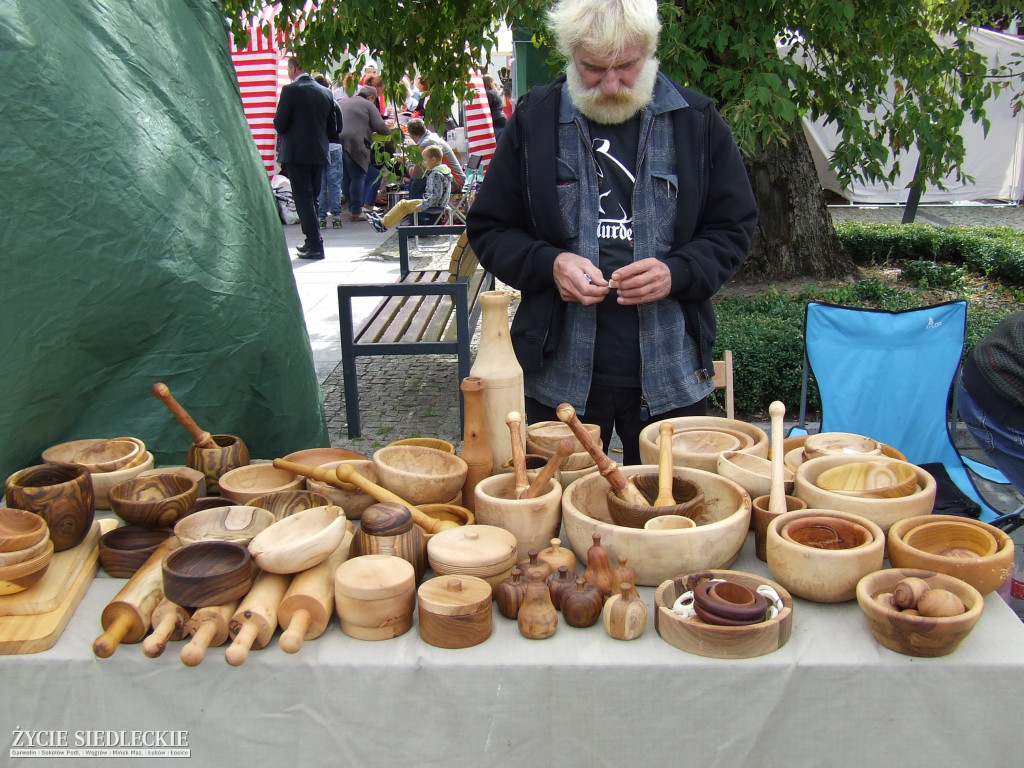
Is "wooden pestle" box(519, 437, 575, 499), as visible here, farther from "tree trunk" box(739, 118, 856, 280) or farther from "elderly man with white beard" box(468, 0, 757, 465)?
"tree trunk" box(739, 118, 856, 280)

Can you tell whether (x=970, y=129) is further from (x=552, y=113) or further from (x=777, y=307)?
(x=552, y=113)

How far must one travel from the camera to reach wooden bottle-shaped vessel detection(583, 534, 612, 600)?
145 cm

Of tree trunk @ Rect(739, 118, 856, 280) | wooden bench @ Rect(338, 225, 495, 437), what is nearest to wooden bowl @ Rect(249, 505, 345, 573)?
wooden bench @ Rect(338, 225, 495, 437)

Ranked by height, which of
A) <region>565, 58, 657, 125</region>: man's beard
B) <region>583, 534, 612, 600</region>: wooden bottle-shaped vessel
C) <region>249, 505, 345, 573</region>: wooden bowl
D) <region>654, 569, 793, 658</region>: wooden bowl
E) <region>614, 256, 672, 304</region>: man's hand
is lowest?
<region>654, 569, 793, 658</region>: wooden bowl

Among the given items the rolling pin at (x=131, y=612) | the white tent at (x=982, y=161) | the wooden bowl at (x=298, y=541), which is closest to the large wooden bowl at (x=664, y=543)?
the wooden bowl at (x=298, y=541)

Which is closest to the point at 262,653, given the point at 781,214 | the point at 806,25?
the point at 806,25

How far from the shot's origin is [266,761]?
1380 mm

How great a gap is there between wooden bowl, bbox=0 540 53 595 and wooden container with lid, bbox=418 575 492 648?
1.98 feet

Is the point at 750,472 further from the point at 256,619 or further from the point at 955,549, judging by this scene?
the point at 256,619

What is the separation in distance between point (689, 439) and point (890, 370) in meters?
1.62

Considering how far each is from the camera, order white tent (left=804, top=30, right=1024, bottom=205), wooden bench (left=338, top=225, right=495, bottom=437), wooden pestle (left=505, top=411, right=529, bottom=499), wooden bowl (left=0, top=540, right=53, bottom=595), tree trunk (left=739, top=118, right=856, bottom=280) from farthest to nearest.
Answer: white tent (left=804, top=30, right=1024, bottom=205) → tree trunk (left=739, top=118, right=856, bottom=280) → wooden bench (left=338, top=225, right=495, bottom=437) → wooden pestle (left=505, top=411, right=529, bottom=499) → wooden bowl (left=0, top=540, right=53, bottom=595)

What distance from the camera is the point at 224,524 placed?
1.57m

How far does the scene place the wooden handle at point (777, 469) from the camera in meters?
1.61

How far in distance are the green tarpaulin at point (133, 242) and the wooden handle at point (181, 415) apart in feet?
1.39
